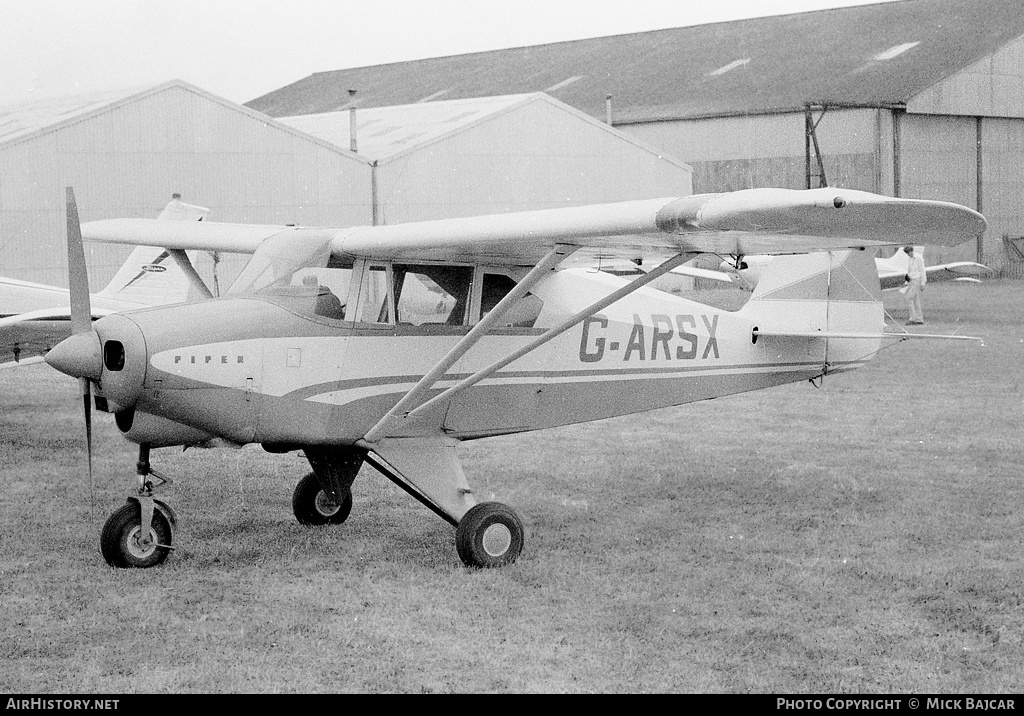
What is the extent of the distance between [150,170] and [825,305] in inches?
668

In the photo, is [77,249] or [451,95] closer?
[77,249]

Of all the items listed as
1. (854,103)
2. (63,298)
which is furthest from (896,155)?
(63,298)

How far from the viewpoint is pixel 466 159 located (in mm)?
27344

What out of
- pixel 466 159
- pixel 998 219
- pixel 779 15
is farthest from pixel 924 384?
pixel 779 15

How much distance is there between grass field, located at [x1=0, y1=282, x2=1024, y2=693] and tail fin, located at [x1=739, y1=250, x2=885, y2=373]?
106 cm

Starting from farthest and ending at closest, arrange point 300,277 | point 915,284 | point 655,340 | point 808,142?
point 808,142 < point 915,284 < point 655,340 < point 300,277

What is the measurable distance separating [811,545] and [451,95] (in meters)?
41.2

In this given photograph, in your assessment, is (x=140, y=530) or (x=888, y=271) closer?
(x=140, y=530)

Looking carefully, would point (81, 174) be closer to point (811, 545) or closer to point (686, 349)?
point (686, 349)

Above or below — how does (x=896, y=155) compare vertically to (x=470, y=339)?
above

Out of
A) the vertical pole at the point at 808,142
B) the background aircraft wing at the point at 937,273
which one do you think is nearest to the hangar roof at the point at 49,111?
the background aircraft wing at the point at 937,273

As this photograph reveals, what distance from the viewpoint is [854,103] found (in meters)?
35.0

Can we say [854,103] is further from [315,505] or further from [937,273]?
[315,505]

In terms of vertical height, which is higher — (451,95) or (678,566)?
(451,95)
